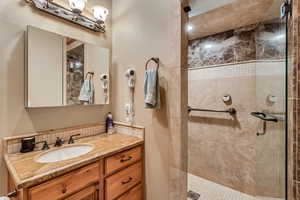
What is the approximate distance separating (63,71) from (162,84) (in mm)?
965

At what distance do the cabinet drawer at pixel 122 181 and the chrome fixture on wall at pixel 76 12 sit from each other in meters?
1.54

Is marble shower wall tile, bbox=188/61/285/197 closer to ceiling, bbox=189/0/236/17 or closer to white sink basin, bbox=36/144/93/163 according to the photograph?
ceiling, bbox=189/0/236/17

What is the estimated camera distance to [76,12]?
4.49ft

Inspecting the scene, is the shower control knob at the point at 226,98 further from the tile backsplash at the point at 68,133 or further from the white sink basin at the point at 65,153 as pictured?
the white sink basin at the point at 65,153

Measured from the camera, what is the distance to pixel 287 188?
900mm

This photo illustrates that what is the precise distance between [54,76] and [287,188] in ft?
6.50

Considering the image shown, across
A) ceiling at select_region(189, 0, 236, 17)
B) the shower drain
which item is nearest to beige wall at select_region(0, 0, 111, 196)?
ceiling at select_region(189, 0, 236, 17)

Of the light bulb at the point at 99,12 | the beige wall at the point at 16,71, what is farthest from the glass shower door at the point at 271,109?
the beige wall at the point at 16,71

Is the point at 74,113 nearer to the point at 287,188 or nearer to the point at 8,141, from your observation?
the point at 8,141

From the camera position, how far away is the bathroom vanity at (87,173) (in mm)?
788

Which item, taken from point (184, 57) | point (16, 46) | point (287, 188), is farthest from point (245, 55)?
point (16, 46)

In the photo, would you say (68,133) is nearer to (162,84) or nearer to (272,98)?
(162,84)

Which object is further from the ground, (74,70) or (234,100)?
(74,70)

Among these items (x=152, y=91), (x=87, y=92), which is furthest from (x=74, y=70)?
(x=152, y=91)
